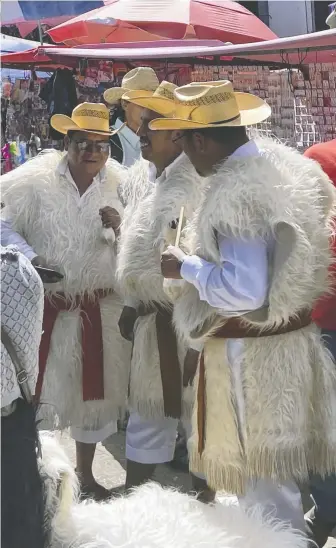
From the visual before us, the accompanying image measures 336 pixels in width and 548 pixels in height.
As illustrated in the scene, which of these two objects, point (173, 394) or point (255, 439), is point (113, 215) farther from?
point (255, 439)

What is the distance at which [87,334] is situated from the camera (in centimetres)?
338

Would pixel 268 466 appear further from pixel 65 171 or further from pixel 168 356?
pixel 65 171

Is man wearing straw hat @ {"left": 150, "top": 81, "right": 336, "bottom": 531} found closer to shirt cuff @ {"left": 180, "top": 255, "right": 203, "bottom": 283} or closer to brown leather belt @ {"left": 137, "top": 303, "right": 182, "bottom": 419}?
shirt cuff @ {"left": 180, "top": 255, "right": 203, "bottom": 283}

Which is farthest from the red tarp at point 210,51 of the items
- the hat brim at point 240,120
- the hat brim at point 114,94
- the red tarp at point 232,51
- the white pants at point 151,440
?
the white pants at point 151,440

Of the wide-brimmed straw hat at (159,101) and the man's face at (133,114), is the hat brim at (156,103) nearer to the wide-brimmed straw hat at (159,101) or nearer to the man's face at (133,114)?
the wide-brimmed straw hat at (159,101)

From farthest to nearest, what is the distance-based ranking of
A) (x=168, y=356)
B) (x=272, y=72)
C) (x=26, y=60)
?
(x=26, y=60) < (x=272, y=72) < (x=168, y=356)

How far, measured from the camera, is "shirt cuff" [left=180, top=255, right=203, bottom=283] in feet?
7.40

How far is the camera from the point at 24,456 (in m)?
1.52

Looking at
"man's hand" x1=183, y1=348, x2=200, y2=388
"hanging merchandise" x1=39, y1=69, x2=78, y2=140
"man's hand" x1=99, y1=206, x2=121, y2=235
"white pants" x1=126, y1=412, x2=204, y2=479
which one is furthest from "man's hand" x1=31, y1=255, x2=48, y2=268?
"hanging merchandise" x1=39, y1=69, x2=78, y2=140

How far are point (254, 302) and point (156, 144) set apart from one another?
3.26 ft

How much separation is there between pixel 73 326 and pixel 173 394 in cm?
66

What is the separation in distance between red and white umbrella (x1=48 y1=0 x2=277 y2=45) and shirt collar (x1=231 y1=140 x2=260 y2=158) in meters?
5.23

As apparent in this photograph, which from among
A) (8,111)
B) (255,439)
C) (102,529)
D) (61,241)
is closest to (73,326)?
(61,241)

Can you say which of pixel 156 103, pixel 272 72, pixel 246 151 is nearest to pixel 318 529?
pixel 246 151
